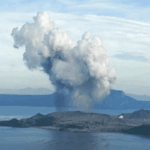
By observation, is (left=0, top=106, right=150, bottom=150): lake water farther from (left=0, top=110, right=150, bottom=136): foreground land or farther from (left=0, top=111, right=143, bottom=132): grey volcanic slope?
(left=0, top=111, right=143, bottom=132): grey volcanic slope

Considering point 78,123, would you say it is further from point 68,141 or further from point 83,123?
point 68,141

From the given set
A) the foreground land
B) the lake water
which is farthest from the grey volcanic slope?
the lake water

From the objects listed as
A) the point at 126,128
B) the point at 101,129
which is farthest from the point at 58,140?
the point at 126,128

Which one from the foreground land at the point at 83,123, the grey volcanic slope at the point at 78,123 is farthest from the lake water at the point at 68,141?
the grey volcanic slope at the point at 78,123

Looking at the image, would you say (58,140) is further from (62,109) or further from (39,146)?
(62,109)

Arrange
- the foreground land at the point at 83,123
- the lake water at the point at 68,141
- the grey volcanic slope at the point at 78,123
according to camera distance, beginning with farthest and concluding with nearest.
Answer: the grey volcanic slope at the point at 78,123, the foreground land at the point at 83,123, the lake water at the point at 68,141

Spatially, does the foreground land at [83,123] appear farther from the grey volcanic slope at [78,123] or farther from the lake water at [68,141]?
the lake water at [68,141]

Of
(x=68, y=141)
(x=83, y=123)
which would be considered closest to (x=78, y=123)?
(x=83, y=123)
